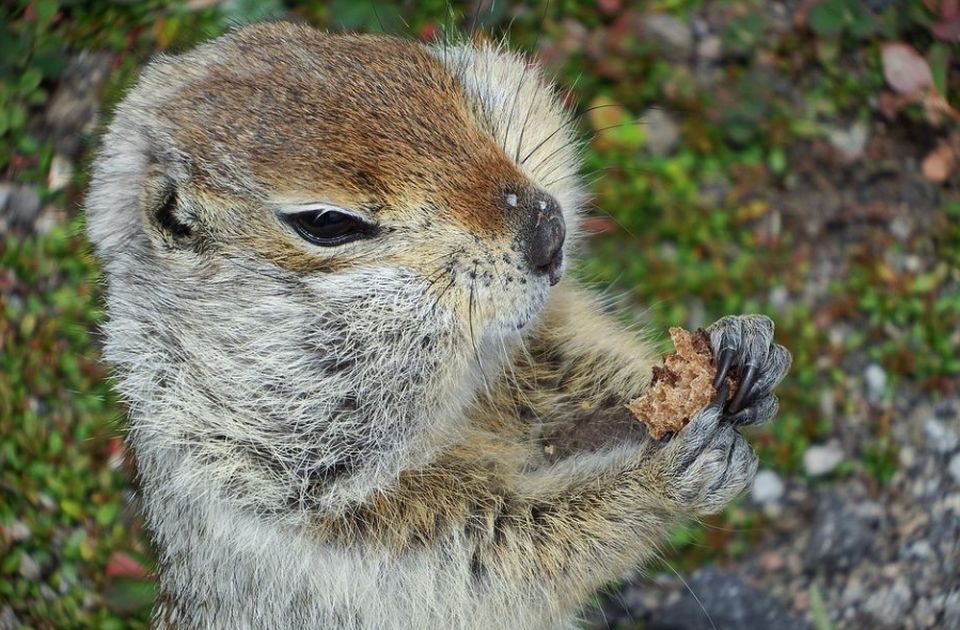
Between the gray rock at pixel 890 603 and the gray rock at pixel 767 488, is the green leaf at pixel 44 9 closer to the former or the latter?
the gray rock at pixel 767 488

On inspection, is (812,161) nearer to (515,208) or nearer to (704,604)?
(704,604)

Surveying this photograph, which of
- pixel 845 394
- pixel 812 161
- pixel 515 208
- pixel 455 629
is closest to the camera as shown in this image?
pixel 515 208

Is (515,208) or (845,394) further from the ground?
(515,208)

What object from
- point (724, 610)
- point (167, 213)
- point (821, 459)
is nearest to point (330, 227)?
point (167, 213)

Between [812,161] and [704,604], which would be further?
[812,161]

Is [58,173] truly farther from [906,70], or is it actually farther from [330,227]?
[906,70]

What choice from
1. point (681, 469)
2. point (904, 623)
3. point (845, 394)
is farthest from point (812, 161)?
point (681, 469)

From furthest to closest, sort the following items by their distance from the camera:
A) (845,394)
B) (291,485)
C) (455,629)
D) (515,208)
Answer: (845,394)
(455,629)
(291,485)
(515,208)
